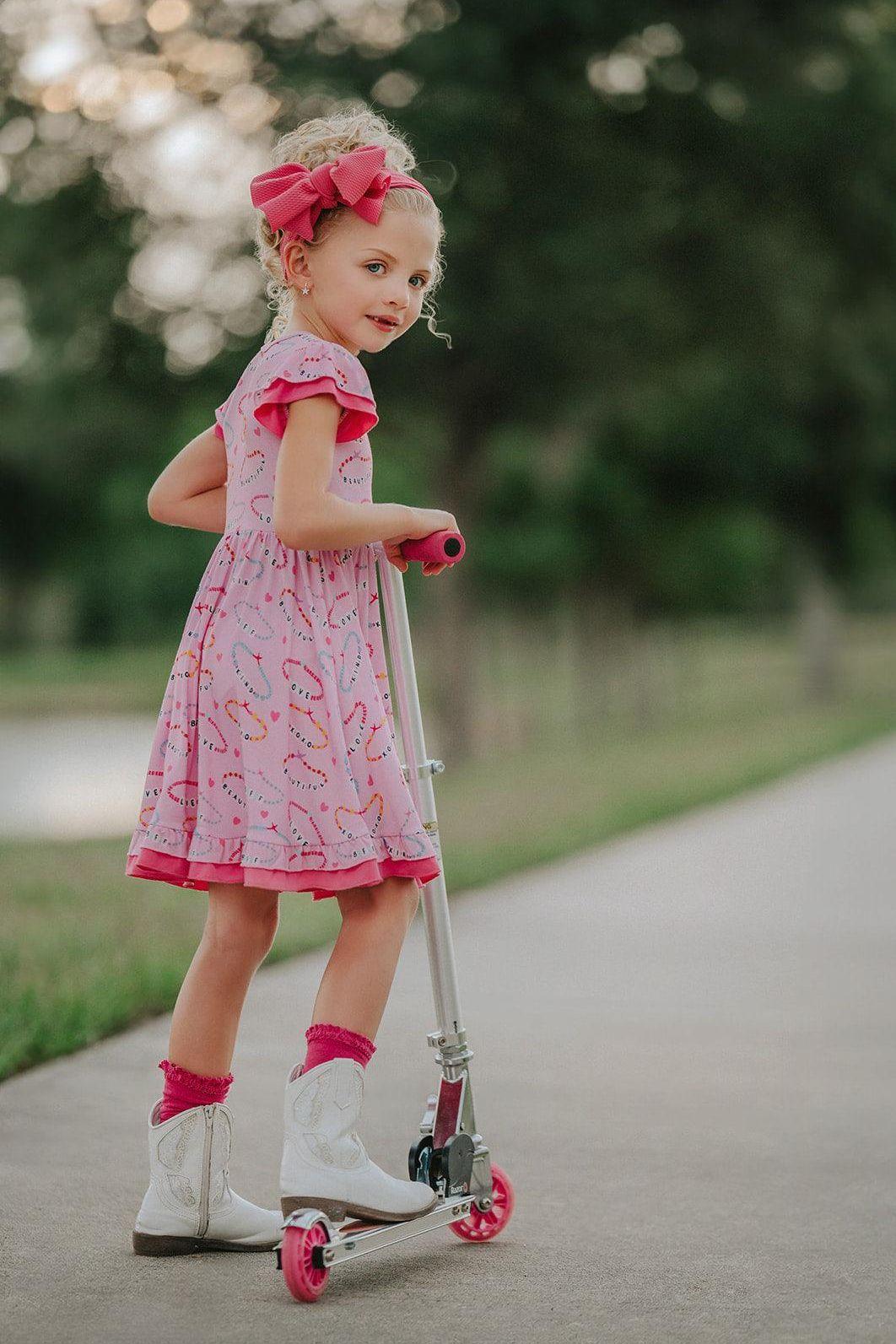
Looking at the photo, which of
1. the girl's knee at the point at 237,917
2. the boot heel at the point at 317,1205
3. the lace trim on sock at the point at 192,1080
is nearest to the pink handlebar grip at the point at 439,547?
the girl's knee at the point at 237,917

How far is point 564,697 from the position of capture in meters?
33.5

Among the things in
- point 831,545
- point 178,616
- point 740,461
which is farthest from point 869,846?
point 178,616

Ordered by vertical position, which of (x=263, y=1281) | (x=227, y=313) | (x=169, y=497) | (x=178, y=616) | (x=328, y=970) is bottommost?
(x=263, y=1281)

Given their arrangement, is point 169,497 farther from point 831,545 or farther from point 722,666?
point 722,666

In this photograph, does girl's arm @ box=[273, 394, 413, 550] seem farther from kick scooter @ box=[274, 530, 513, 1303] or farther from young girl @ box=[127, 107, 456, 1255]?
kick scooter @ box=[274, 530, 513, 1303]

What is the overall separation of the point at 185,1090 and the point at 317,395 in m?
1.14

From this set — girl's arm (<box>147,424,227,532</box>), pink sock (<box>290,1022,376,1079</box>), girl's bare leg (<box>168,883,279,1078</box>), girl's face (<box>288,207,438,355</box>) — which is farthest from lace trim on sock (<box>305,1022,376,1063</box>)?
girl's face (<box>288,207,438,355</box>)

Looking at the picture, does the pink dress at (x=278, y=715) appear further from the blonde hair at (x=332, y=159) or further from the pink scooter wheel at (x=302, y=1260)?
the pink scooter wheel at (x=302, y=1260)

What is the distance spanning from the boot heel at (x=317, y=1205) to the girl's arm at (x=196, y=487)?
1137 millimetres

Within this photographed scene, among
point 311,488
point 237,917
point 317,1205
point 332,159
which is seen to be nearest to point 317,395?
point 311,488

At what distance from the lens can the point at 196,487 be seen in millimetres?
3162

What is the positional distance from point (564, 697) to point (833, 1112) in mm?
29377

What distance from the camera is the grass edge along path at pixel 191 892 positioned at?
484 cm

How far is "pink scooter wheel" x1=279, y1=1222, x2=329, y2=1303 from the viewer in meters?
2.68
